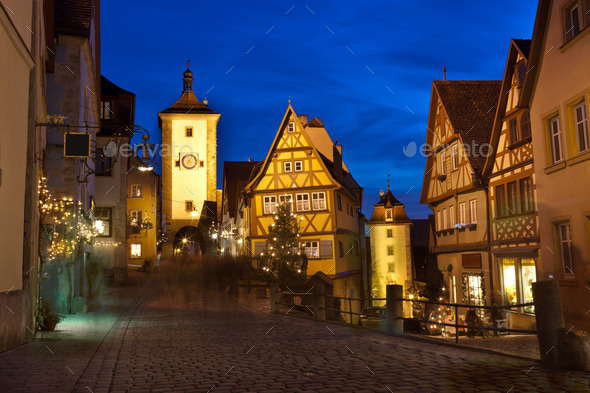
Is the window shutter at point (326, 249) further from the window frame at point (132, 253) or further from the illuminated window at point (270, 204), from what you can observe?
the window frame at point (132, 253)

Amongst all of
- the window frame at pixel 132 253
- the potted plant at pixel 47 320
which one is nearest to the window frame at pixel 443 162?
the potted plant at pixel 47 320

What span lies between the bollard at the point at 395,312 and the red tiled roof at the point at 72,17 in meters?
13.8

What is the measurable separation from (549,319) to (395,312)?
16.3 ft

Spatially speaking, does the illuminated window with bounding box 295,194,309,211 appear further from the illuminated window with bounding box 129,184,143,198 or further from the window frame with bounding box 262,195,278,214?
the illuminated window with bounding box 129,184,143,198

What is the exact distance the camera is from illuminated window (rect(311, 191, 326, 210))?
119 feet

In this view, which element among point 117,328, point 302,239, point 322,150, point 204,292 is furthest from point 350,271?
point 117,328

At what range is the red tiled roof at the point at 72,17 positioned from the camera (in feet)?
65.1

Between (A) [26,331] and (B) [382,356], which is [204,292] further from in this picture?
(B) [382,356]

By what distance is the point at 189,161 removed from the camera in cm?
6306

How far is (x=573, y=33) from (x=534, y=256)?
275 inches

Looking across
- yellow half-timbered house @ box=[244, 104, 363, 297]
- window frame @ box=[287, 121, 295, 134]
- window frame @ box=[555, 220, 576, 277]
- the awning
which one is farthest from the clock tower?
window frame @ box=[555, 220, 576, 277]

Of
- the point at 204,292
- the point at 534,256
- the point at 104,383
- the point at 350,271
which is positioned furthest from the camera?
the point at 350,271

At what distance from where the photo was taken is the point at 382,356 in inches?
387

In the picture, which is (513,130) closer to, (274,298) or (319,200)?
(274,298)
